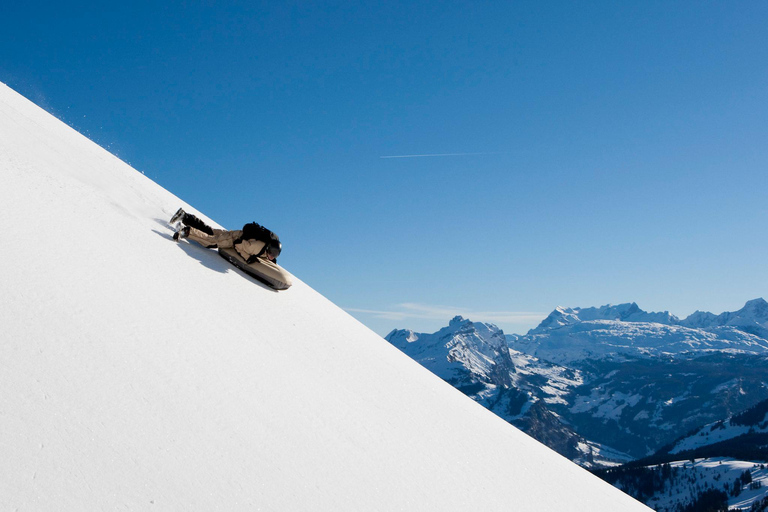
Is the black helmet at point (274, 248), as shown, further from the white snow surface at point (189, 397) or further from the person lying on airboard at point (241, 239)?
the white snow surface at point (189, 397)

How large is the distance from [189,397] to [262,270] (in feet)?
16.4

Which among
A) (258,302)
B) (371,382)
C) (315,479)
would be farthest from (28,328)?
(371,382)

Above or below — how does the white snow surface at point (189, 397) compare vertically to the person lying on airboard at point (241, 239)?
below

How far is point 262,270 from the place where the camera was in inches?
397

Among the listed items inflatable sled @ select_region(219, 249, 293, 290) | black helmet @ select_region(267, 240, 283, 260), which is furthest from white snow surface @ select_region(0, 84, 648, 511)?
black helmet @ select_region(267, 240, 283, 260)

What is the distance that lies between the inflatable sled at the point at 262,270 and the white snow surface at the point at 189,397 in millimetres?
306

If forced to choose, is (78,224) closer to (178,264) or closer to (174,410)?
(178,264)

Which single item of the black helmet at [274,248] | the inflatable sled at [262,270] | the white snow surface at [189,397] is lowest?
the white snow surface at [189,397]

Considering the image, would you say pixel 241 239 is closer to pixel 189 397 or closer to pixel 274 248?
pixel 274 248

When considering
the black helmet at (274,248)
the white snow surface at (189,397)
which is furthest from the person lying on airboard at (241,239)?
the white snow surface at (189,397)

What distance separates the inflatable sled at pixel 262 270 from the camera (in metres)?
10.1

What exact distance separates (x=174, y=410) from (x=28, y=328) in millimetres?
1684

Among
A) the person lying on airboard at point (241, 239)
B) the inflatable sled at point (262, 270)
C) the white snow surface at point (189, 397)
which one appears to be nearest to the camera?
the white snow surface at point (189, 397)

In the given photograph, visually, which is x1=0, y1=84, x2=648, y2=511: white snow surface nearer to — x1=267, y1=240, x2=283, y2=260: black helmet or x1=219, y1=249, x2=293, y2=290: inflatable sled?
x1=219, y1=249, x2=293, y2=290: inflatable sled
